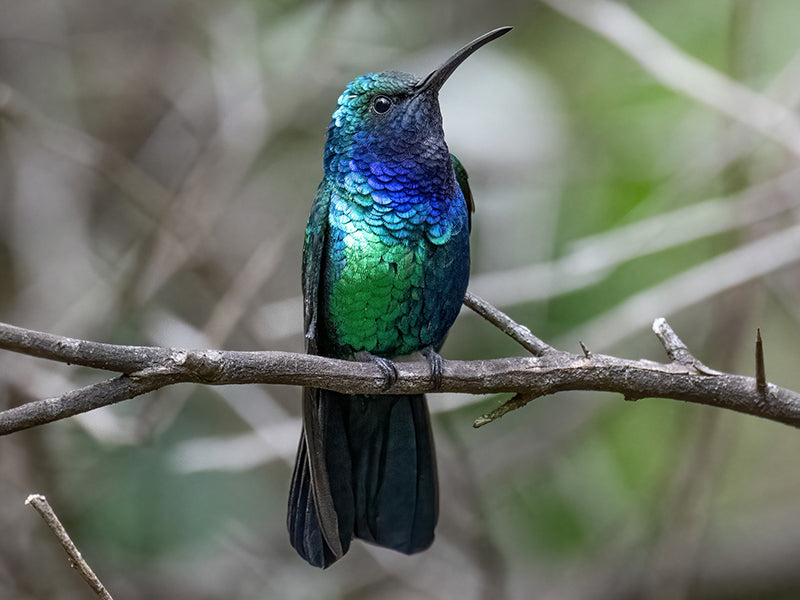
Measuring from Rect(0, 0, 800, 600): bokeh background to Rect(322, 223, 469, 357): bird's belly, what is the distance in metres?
1.21

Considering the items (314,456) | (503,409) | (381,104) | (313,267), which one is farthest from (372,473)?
(381,104)

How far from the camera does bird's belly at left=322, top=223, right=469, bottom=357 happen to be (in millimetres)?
2797

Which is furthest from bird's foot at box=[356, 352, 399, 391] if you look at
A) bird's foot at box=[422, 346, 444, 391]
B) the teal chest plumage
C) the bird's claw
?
the teal chest plumage

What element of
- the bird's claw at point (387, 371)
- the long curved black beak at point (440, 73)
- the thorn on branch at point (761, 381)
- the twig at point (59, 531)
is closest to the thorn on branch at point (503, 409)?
the bird's claw at point (387, 371)

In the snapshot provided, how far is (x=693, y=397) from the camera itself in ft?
7.76

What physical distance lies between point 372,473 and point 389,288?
62cm

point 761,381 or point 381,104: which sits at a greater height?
point 381,104

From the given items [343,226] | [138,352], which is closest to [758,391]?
[343,226]

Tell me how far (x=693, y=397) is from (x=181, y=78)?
3778mm

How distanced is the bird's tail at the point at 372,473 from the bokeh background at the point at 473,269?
932mm

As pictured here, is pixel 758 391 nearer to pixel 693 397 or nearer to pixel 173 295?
pixel 693 397

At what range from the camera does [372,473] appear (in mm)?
2957

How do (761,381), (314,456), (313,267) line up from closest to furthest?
(761,381) → (314,456) → (313,267)

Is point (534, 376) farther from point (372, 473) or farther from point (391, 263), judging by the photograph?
point (372, 473)
